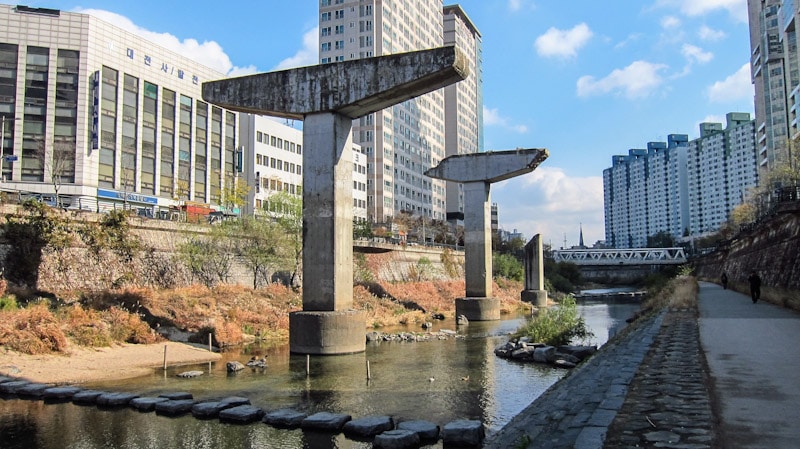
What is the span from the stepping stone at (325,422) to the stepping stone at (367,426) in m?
0.16

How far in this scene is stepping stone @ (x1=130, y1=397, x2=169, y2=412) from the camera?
13.2 meters

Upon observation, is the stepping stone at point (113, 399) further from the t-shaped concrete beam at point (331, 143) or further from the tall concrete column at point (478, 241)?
the tall concrete column at point (478, 241)

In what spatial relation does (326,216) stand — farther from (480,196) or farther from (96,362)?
(480,196)

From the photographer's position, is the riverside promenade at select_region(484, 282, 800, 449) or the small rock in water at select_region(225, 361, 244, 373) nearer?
the riverside promenade at select_region(484, 282, 800, 449)

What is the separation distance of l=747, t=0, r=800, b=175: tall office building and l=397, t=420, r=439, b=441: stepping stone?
8964 cm

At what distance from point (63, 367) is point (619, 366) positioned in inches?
632

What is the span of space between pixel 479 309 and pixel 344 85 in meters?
20.0

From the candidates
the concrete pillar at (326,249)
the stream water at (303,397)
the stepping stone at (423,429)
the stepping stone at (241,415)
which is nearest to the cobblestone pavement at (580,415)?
the stepping stone at (423,429)

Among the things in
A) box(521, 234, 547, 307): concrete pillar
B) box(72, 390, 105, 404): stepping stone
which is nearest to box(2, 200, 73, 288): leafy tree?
box(72, 390, 105, 404): stepping stone

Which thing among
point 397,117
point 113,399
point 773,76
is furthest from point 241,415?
point 773,76

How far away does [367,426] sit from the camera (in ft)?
36.2

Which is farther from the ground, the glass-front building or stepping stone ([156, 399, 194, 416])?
the glass-front building

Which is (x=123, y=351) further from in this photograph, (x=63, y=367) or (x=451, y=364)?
(x=451, y=364)

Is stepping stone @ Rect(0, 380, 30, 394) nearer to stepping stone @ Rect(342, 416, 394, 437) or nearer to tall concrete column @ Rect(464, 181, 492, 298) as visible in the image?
stepping stone @ Rect(342, 416, 394, 437)
